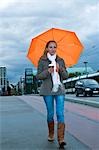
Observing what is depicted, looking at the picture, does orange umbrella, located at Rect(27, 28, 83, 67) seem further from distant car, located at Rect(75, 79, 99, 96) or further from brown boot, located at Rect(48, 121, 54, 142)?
distant car, located at Rect(75, 79, 99, 96)

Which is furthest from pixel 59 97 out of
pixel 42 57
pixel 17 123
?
pixel 17 123

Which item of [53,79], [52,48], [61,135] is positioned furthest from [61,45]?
[61,135]

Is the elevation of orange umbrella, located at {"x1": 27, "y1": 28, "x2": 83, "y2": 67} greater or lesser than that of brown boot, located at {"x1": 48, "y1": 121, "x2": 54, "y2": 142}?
greater

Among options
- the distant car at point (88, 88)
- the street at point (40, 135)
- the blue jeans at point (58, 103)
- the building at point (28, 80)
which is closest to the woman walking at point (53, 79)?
the blue jeans at point (58, 103)

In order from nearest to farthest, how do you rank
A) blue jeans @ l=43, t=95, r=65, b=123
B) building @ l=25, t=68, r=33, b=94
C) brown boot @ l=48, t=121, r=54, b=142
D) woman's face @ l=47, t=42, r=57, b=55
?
blue jeans @ l=43, t=95, r=65, b=123 < woman's face @ l=47, t=42, r=57, b=55 < brown boot @ l=48, t=121, r=54, b=142 < building @ l=25, t=68, r=33, b=94

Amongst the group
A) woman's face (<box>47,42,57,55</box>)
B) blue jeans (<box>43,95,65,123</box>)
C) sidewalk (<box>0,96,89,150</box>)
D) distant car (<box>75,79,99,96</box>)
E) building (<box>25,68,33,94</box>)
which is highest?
building (<box>25,68,33,94</box>)

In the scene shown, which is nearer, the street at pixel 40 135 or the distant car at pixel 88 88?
the street at pixel 40 135

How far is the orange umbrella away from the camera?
931 centimetres

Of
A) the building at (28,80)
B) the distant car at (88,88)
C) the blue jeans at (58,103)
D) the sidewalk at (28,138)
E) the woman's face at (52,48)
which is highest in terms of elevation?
the building at (28,80)

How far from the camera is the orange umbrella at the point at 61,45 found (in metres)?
9.31

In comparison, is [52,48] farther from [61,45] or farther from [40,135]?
[40,135]

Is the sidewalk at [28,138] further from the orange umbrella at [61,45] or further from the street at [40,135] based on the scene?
the orange umbrella at [61,45]

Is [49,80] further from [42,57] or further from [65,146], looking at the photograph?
[65,146]

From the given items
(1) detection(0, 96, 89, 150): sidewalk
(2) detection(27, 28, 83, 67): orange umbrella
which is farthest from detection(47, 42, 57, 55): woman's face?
(1) detection(0, 96, 89, 150): sidewalk
